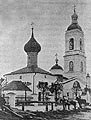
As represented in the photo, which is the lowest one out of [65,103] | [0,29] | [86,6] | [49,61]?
[65,103]

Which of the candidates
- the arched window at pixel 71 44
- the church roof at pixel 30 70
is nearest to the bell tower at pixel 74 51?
the arched window at pixel 71 44

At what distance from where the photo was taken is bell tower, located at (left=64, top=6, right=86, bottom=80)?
1.33 m

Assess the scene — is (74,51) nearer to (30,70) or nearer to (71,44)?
(71,44)

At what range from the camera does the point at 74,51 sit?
1.39m

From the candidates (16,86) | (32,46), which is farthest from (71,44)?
(16,86)

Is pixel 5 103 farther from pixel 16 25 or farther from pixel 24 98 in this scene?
pixel 16 25

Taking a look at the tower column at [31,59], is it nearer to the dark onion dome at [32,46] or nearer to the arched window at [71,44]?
the dark onion dome at [32,46]

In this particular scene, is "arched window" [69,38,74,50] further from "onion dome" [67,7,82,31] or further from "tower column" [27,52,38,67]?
"tower column" [27,52,38,67]

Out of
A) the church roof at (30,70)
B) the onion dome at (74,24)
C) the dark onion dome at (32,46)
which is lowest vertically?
the church roof at (30,70)

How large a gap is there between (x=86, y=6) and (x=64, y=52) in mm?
213

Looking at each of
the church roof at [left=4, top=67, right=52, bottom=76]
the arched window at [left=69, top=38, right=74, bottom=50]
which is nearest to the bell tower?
the arched window at [left=69, top=38, right=74, bottom=50]

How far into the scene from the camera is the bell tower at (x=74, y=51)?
52.2 inches

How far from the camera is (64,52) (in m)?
1.33

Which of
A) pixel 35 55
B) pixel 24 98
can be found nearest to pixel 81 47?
pixel 35 55
